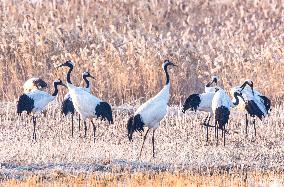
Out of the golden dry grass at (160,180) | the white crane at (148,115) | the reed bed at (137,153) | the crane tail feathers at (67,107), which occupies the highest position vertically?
the crane tail feathers at (67,107)

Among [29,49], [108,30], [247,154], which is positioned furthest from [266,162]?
[108,30]

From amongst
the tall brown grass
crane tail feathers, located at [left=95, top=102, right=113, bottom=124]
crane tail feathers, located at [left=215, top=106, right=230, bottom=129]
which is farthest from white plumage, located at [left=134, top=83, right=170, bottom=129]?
the tall brown grass

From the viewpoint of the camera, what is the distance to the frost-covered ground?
9930mm

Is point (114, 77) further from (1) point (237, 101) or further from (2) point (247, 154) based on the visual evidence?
(2) point (247, 154)

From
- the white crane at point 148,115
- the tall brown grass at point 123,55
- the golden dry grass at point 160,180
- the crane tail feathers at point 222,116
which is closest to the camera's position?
the golden dry grass at point 160,180

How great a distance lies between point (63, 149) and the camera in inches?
434

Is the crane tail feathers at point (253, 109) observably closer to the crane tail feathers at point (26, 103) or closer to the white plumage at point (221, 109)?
the white plumage at point (221, 109)

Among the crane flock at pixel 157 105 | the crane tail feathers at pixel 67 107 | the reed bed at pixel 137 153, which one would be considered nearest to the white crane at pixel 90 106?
the crane flock at pixel 157 105

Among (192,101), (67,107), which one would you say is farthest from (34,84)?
(192,101)

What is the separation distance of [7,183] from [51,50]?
831 cm

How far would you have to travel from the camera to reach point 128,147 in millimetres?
11469

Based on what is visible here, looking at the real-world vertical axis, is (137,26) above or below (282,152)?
above

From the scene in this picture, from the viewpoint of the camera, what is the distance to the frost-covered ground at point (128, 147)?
9.93 m

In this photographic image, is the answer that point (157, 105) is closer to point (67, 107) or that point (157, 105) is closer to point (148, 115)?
point (148, 115)
